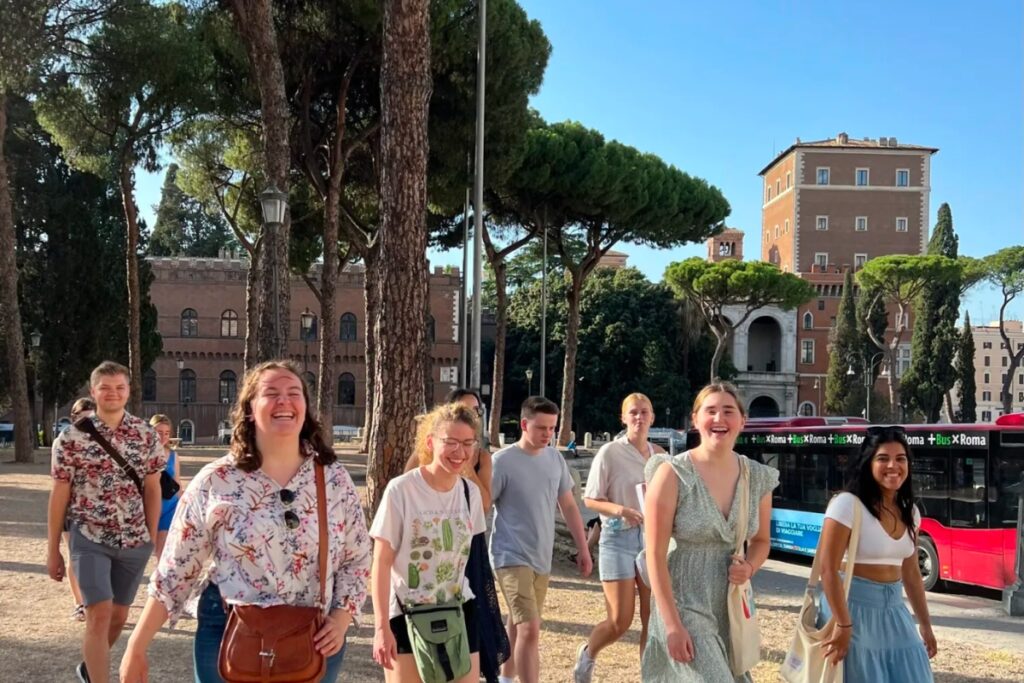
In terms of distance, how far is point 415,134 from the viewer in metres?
9.81

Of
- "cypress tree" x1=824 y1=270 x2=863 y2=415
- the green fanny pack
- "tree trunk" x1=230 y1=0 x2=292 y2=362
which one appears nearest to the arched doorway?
"cypress tree" x1=824 y1=270 x2=863 y2=415

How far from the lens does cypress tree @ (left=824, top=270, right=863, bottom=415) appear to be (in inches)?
2403

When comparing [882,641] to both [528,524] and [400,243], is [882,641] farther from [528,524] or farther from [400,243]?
[400,243]

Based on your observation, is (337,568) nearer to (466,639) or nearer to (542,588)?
(466,639)

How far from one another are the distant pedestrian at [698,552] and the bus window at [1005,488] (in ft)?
28.0

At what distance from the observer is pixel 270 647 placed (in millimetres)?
2885

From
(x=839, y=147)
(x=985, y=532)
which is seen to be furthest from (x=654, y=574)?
(x=839, y=147)

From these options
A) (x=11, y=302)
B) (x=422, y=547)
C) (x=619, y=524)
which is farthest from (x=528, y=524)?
(x=11, y=302)

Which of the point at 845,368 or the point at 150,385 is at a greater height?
the point at 845,368

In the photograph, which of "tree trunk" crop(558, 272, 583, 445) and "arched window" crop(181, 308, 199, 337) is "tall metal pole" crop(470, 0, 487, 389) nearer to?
"tree trunk" crop(558, 272, 583, 445)

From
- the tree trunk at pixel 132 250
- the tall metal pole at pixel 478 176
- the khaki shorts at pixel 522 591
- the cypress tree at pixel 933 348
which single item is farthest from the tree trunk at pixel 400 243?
the cypress tree at pixel 933 348

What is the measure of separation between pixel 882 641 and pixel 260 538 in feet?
8.02

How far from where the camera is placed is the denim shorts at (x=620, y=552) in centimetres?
573

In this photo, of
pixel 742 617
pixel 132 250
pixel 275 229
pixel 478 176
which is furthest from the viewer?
pixel 132 250
